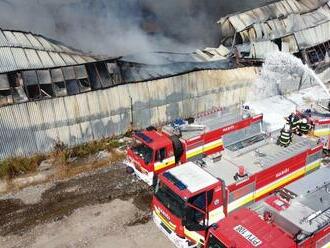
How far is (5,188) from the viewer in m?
18.9

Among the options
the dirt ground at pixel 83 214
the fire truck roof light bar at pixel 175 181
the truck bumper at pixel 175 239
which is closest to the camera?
the fire truck roof light bar at pixel 175 181

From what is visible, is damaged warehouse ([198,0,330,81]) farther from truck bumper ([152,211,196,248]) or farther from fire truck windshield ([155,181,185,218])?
truck bumper ([152,211,196,248])

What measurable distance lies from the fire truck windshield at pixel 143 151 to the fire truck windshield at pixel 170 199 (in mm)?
2739

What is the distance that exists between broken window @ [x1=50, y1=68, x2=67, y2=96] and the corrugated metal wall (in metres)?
0.37

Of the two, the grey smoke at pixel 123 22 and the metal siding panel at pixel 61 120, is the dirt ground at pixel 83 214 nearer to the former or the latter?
the metal siding panel at pixel 61 120

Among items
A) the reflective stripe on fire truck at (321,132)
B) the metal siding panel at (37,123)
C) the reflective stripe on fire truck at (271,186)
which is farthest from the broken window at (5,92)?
the reflective stripe on fire truck at (321,132)

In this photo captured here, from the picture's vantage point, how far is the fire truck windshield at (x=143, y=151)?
1692cm

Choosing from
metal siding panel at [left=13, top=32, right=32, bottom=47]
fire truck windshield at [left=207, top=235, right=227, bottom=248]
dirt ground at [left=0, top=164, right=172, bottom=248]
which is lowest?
dirt ground at [left=0, top=164, right=172, bottom=248]

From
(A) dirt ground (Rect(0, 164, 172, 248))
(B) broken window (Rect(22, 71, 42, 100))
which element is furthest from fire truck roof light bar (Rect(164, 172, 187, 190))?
(B) broken window (Rect(22, 71, 42, 100))

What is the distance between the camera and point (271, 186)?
15.3m

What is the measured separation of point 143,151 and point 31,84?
6.68m

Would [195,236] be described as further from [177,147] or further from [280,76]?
[280,76]

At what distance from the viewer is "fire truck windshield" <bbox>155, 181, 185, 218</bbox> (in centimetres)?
1324

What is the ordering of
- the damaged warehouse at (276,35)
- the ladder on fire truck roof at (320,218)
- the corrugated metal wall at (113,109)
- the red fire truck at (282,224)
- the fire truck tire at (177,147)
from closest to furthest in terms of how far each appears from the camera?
the red fire truck at (282,224)
the ladder on fire truck roof at (320,218)
the fire truck tire at (177,147)
the corrugated metal wall at (113,109)
the damaged warehouse at (276,35)
